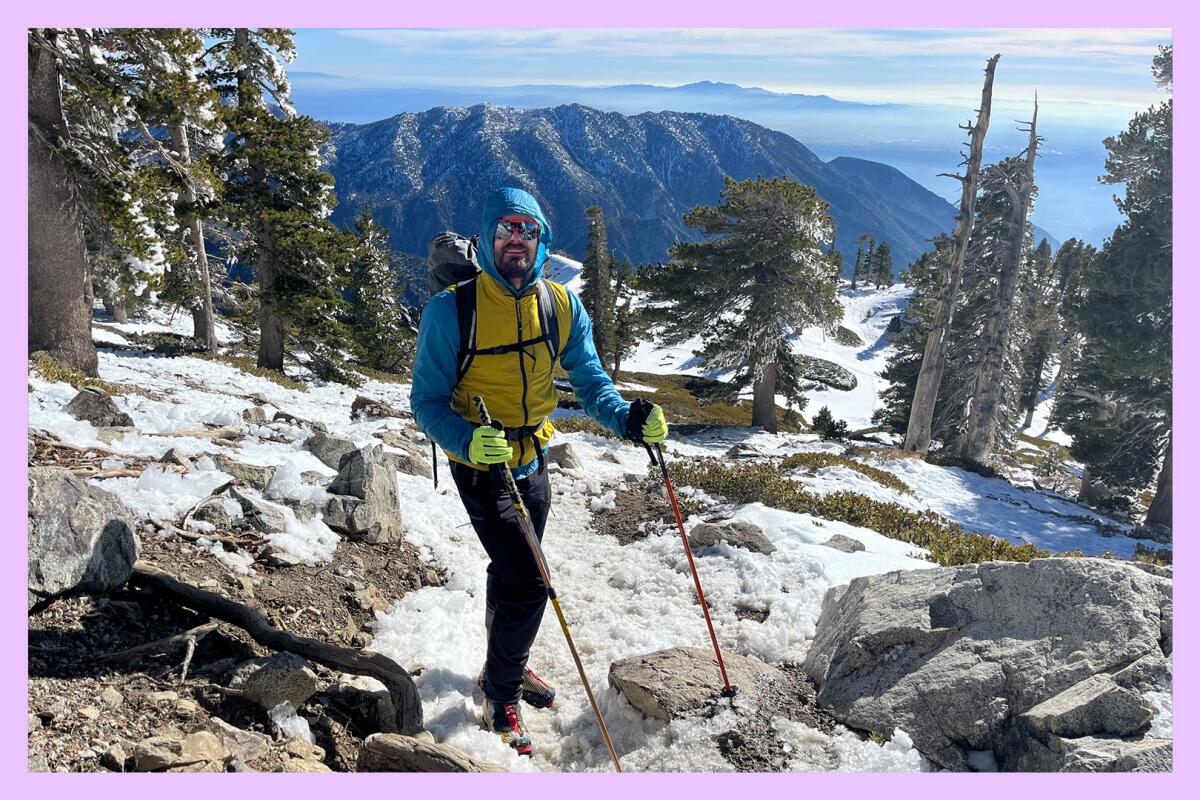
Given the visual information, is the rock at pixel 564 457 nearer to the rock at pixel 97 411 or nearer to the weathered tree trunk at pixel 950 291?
the rock at pixel 97 411

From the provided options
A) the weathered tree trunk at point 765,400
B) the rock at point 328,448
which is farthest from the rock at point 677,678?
the weathered tree trunk at point 765,400

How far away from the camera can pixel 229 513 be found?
5840 mm

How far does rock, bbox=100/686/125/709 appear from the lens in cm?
352

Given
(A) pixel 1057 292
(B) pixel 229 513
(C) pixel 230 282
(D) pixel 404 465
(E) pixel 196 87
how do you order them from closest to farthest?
1. (B) pixel 229 513
2. (D) pixel 404 465
3. (E) pixel 196 87
4. (C) pixel 230 282
5. (A) pixel 1057 292

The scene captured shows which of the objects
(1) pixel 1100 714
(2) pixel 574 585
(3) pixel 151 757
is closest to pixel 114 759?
(3) pixel 151 757

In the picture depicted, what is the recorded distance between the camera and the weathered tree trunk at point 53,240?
32.6ft

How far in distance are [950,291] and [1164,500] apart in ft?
26.1

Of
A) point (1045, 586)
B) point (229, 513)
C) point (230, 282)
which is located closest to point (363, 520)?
point (229, 513)

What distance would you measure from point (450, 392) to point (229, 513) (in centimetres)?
303

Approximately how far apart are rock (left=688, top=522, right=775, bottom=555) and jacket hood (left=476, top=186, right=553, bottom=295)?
4478 millimetres

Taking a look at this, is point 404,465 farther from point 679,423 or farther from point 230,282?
point 230,282

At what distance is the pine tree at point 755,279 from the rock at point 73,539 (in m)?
20.7

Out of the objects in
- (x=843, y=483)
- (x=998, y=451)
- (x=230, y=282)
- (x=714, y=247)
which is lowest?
(x=998, y=451)

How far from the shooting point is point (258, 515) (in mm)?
5984
